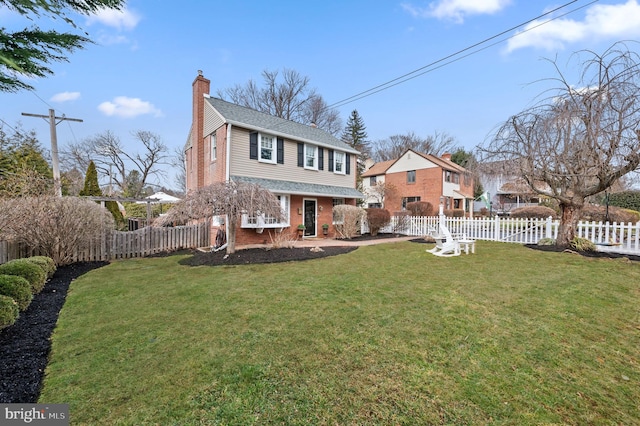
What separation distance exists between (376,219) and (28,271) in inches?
534

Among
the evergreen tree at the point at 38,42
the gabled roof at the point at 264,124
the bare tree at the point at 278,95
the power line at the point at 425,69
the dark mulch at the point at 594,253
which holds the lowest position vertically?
the dark mulch at the point at 594,253

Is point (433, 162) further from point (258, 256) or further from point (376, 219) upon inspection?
point (258, 256)

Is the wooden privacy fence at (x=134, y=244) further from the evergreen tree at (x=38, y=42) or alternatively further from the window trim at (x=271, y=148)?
the evergreen tree at (x=38, y=42)

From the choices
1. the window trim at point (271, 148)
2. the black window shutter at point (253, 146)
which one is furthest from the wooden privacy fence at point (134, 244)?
the window trim at point (271, 148)

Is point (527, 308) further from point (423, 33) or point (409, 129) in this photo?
point (409, 129)

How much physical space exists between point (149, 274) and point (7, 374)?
14.8ft

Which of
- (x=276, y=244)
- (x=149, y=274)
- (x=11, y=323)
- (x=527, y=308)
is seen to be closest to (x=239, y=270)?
(x=149, y=274)

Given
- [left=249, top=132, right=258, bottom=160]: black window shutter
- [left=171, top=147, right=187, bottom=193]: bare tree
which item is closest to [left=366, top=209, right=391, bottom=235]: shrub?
[left=249, top=132, right=258, bottom=160]: black window shutter

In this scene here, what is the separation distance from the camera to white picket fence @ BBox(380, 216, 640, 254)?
943cm

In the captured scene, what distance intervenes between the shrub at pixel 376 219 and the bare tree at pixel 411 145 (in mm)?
27698

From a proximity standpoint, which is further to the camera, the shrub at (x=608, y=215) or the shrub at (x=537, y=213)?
the shrub at (x=537, y=213)

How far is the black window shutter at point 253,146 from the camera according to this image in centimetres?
1278

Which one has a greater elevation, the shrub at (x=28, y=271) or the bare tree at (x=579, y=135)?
the bare tree at (x=579, y=135)

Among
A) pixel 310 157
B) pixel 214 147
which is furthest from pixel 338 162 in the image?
pixel 214 147
